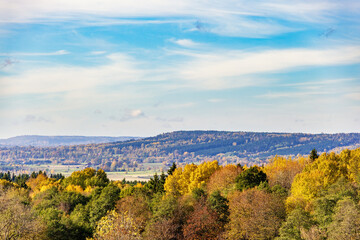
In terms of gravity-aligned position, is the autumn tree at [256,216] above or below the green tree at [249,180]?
below

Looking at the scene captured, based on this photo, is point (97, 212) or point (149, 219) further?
point (97, 212)

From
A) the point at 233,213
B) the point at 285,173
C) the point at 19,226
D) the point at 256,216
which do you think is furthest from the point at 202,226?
the point at 285,173

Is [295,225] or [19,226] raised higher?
[295,225]

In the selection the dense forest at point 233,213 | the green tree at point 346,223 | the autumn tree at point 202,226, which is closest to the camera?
the green tree at point 346,223

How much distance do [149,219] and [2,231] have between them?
31.4 meters

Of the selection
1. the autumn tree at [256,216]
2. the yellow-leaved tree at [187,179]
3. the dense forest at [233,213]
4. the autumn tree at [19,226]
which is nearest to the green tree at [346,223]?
the dense forest at [233,213]

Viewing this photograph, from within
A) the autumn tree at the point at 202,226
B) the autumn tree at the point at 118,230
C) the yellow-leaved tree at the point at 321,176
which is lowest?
the autumn tree at the point at 202,226

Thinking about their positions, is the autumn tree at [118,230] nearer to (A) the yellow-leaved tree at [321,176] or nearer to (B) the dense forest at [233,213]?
(B) the dense forest at [233,213]

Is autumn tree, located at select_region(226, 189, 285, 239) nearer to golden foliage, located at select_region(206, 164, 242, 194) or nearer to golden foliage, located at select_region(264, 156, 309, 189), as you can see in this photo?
golden foliage, located at select_region(206, 164, 242, 194)

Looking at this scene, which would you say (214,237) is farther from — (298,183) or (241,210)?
(298,183)

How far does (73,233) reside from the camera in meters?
95.3

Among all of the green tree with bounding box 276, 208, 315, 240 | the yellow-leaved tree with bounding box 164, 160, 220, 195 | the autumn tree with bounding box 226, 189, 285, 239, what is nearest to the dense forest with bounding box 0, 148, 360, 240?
the autumn tree with bounding box 226, 189, 285, 239

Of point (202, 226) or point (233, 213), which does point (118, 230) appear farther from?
point (233, 213)

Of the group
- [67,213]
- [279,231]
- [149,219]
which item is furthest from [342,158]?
[67,213]
